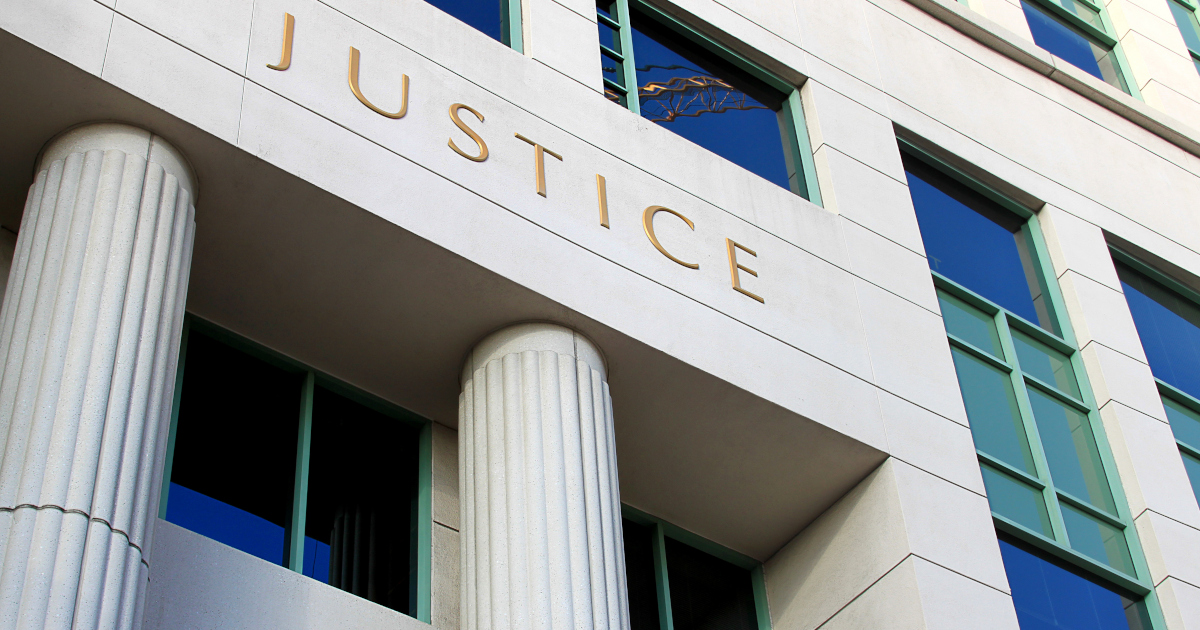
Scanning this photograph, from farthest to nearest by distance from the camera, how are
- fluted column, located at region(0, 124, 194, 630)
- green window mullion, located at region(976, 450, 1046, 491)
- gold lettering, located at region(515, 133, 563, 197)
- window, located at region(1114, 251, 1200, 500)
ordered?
window, located at region(1114, 251, 1200, 500) → green window mullion, located at region(976, 450, 1046, 491) → gold lettering, located at region(515, 133, 563, 197) → fluted column, located at region(0, 124, 194, 630)

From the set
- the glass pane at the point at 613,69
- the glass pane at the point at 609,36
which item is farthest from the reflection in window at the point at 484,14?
the glass pane at the point at 609,36

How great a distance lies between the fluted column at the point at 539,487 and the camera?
10078 mm

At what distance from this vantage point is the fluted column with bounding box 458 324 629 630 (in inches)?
397

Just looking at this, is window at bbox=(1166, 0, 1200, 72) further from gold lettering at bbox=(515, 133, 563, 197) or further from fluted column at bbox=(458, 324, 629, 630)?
fluted column at bbox=(458, 324, 629, 630)

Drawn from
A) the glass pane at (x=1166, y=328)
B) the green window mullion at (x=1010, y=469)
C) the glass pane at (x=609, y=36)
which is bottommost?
the green window mullion at (x=1010, y=469)

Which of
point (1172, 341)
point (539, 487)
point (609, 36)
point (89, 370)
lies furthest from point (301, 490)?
point (1172, 341)

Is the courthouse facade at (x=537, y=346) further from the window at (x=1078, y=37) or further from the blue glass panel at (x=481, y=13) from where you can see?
the window at (x=1078, y=37)

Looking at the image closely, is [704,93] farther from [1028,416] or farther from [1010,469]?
[1010,469]

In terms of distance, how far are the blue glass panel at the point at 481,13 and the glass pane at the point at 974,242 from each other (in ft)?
17.1

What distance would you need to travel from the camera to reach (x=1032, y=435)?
1480 cm

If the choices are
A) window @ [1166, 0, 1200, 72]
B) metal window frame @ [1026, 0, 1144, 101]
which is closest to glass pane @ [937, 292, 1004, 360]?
metal window frame @ [1026, 0, 1144, 101]

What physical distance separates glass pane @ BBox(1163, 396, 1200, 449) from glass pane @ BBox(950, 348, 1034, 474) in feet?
8.13

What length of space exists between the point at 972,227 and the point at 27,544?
11918 mm

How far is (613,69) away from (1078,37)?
33.5ft
